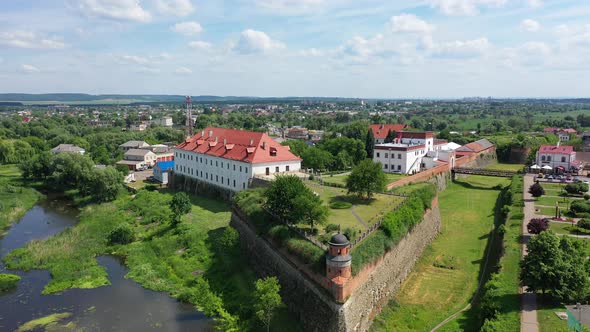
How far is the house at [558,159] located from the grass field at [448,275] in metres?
21.1

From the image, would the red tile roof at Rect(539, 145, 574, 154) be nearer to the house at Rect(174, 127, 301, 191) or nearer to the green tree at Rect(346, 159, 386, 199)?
the house at Rect(174, 127, 301, 191)

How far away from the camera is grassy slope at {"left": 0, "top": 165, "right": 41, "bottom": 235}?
168ft

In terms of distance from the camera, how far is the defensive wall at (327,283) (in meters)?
25.3

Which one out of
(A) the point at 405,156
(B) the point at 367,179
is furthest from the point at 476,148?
(B) the point at 367,179

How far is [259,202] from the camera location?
131ft

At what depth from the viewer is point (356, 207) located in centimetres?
3856

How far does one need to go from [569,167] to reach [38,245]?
7038 centimetres

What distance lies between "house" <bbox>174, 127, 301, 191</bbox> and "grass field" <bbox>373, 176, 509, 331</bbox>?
19.5m

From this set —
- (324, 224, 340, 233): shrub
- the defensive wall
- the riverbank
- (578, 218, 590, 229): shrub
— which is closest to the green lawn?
(578, 218, 590, 229): shrub

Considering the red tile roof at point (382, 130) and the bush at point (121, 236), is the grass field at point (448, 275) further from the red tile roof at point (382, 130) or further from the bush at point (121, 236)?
the red tile roof at point (382, 130)

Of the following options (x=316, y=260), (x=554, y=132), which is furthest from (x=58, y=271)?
(x=554, y=132)

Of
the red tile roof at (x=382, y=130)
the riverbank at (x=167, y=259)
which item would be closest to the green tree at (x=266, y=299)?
the riverbank at (x=167, y=259)

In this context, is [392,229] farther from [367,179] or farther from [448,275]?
[367,179]

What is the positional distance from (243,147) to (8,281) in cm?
2755
